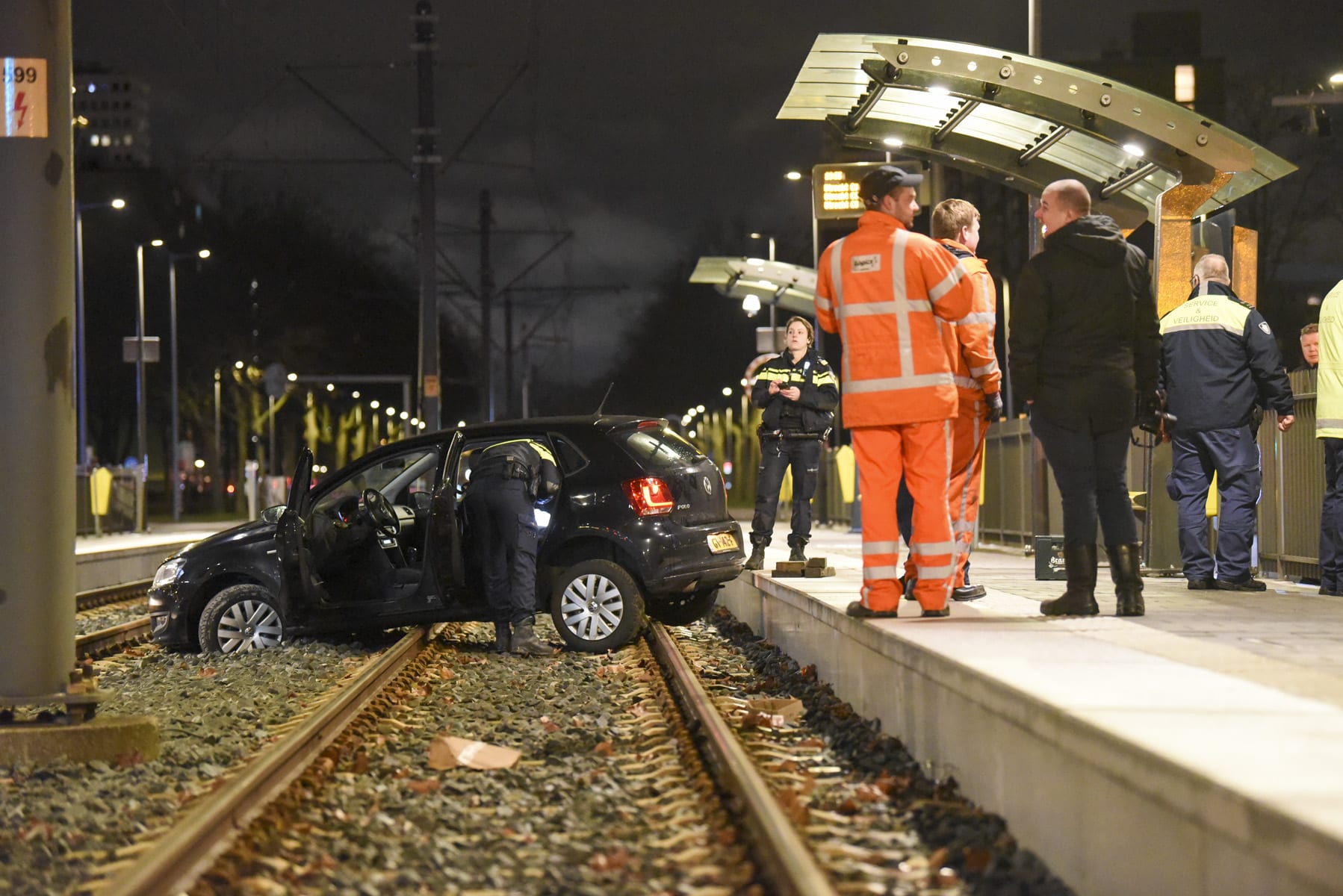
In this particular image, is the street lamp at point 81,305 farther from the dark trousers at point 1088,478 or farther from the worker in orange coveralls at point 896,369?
the dark trousers at point 1088,478

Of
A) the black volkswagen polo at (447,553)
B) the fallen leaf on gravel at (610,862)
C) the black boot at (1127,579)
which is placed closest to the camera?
the fallen leaf on gravel at (610,862)

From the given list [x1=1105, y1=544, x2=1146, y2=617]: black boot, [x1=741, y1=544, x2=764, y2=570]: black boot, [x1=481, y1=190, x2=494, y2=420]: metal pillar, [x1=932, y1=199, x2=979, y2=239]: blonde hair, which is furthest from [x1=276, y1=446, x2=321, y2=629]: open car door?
[x1=481, y1=190, x2=494, y2=420]: metal pillar

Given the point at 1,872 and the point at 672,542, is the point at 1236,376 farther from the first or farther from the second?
the point at 1,872

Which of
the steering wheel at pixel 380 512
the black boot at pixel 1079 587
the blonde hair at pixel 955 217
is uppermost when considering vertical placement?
the blonde hair at pixel 955 217

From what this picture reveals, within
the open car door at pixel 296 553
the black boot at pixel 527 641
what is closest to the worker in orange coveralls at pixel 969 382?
the black boot at pixel 527 641

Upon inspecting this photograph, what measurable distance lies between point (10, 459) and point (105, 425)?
5905 cm

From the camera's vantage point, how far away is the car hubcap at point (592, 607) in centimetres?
1091

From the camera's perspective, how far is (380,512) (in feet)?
36.9

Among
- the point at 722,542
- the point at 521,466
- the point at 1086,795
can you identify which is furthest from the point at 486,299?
the point at 1086,795

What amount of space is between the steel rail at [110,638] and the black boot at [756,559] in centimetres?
508

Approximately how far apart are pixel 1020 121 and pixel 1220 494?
3690 millimetres

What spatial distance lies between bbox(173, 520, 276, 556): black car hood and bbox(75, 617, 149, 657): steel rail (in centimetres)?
132

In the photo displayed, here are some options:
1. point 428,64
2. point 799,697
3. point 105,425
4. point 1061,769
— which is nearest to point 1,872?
point 1061,769

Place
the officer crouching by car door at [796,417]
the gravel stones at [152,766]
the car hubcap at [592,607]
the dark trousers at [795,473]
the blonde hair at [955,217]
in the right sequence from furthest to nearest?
the dark trousers at [795,473]
the officer crouching by car door at [796,417]
the car hubcap at [592,607]
the blonde hair at [955,217]
the gravel stones at [152,766]
